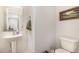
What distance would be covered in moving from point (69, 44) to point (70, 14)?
562 mm

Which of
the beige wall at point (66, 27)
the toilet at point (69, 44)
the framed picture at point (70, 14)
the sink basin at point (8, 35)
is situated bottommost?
the toilet at point (69, 44)

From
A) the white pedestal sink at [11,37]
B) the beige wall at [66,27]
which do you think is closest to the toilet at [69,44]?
the beige wall at [66,27]

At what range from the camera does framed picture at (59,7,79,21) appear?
1.73m

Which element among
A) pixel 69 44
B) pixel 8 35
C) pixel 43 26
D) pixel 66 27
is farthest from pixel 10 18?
pixel 69 44

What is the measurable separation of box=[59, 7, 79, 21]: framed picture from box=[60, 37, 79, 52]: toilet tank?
40 cm

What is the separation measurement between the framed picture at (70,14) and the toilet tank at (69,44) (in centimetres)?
40

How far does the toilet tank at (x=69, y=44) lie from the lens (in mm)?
1722

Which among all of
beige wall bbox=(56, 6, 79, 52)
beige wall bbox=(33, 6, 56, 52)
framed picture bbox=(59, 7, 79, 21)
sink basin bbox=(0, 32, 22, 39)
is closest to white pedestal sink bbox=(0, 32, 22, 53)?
sink basin bbox=(0, 32, 22, 39)

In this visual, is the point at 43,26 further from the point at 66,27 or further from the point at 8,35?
Result: the point at 8,35

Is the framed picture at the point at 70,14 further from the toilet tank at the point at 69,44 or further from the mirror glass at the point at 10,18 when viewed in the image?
the mirror glass at the point at 10,18

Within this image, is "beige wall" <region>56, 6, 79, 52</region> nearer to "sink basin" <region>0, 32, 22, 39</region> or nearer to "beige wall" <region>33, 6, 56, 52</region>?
"beige wall" <region>33, 6, 56, 52</region>
